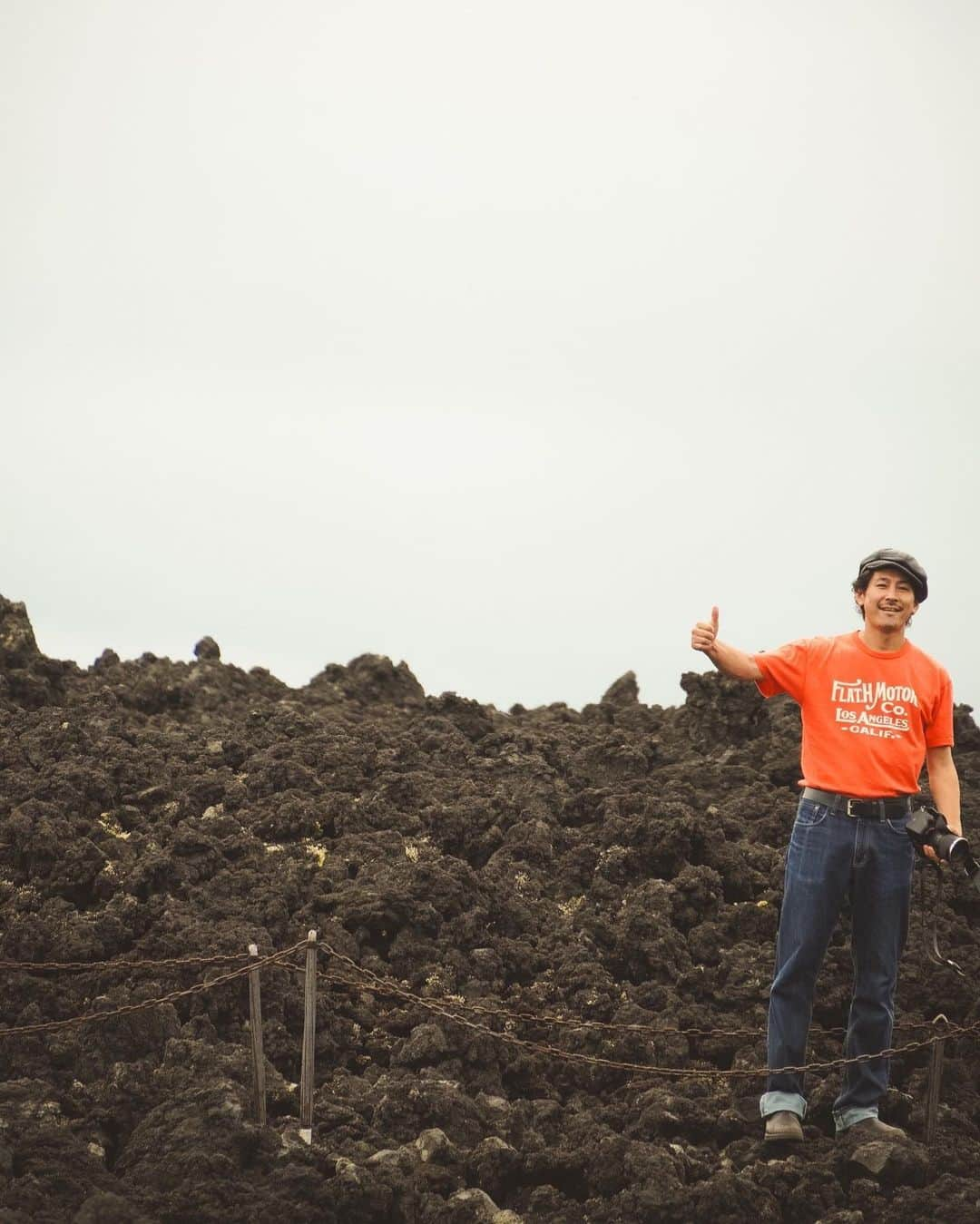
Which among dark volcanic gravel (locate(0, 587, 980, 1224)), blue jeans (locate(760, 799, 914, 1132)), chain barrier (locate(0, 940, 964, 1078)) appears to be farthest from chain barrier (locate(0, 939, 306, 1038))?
blue jeans (locate(760, 799, 914, 1132))

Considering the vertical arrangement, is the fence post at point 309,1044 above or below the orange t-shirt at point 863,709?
below

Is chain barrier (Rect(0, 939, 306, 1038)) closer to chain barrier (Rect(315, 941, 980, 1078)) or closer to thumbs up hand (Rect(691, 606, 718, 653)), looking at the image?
chain barrier (Rect(315, 941, 980, 1078))

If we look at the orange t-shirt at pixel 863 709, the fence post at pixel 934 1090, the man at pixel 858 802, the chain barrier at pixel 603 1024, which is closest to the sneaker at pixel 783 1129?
the man at pixel 858 802

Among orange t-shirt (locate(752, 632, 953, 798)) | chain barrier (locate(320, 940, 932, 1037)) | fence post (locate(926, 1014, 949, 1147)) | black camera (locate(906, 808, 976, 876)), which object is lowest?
fence post (locate(926, 1014, 949, 1147))

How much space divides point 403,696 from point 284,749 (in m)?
3.05

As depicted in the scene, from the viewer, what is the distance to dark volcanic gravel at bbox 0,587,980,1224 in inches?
284

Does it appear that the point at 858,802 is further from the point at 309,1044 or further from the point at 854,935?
the point at 309,1044

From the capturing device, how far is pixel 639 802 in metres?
11.3

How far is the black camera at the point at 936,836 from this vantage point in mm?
7266

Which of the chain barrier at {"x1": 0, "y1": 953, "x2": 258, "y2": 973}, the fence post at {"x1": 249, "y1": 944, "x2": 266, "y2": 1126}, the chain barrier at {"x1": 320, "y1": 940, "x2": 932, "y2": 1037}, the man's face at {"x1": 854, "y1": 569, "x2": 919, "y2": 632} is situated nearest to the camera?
the man's face at {"x1": 854, "y1": 569, "x2": 919, "y2": 632}

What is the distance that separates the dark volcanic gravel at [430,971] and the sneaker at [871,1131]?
97 mm

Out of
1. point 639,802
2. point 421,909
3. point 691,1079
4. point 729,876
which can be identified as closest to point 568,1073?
point 691,1079

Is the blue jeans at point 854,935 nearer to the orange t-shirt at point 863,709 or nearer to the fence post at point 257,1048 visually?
the orange t-shirt at point 863,709

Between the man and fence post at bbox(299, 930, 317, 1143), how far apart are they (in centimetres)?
208
